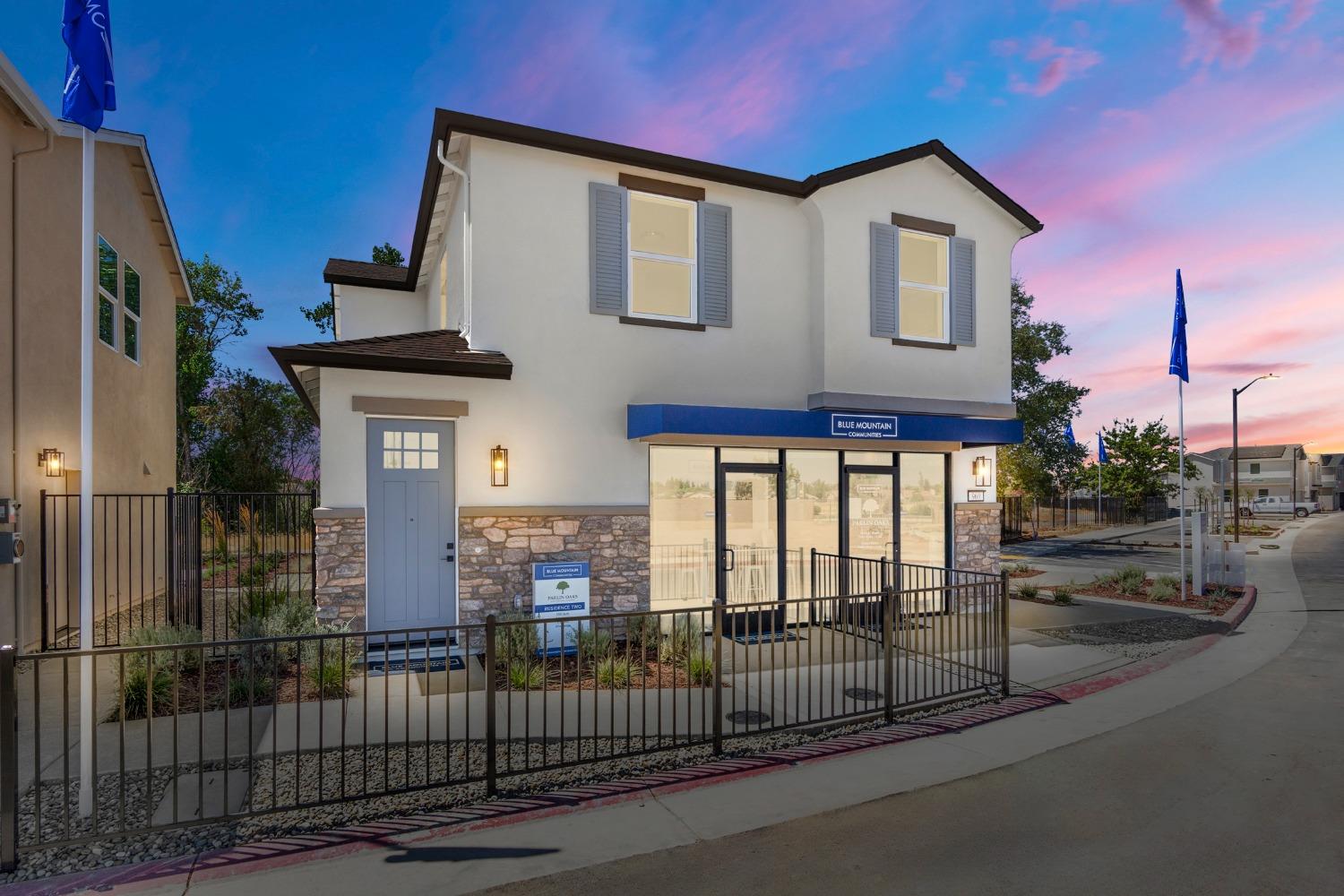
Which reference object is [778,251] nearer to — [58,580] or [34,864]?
[34,864]

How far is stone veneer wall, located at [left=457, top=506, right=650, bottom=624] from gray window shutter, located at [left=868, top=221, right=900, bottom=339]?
17.0 feet

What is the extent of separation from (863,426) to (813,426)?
859mm

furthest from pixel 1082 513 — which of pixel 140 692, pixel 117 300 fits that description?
pixel 140 692

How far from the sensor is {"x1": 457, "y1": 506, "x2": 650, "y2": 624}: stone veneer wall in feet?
32.8

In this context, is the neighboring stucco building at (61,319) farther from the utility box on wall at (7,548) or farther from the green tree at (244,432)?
the green tree at (244,432)

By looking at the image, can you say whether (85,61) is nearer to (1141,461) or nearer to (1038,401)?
(1038,401)

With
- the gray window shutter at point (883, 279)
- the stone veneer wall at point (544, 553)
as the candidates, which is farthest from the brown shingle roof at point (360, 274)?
the gray window shutter at point (883, 279)

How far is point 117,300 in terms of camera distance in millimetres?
13516

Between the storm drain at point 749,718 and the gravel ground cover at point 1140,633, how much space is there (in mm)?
5991

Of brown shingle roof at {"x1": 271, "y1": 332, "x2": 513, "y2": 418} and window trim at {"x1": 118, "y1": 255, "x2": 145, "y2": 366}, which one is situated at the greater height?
window trim at {"x1": 118, "y1": 255, "x2": 145, "y2": 366}

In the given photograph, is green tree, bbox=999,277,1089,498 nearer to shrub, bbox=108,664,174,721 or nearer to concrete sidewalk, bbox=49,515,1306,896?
concrete sidewalk, bbox=49,515,1306,896

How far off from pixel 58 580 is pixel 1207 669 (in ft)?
51.2

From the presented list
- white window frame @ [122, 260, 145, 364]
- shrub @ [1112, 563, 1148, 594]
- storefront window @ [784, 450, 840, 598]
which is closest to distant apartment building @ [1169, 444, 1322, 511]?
shrub @ [1112, 563, 1148, 594]

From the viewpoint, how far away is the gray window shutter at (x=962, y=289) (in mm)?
13305
